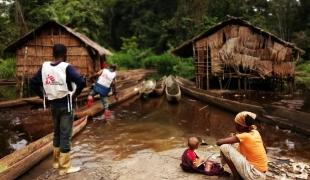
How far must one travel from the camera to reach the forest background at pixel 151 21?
2795 centimetres

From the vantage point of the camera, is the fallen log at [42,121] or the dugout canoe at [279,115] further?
the fallen log at [42,121]

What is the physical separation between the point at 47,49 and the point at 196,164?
1529 centimetres

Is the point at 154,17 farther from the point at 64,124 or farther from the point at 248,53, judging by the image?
the point at 64,124

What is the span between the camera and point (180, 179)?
6.69m

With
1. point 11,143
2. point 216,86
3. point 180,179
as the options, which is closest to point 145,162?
point 180,179

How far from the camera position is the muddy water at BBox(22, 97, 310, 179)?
7594 mm

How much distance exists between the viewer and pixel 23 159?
7.41 meters

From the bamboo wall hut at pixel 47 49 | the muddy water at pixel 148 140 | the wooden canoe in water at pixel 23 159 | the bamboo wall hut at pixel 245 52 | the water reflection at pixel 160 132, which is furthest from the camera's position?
the bamboo wall hut at pixel 245 52

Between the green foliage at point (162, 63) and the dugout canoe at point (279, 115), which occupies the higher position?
the green foliage at point (162, 63)

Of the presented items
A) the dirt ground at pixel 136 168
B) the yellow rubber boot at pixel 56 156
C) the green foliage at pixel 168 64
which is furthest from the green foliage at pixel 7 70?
the yellow rubber boot at pixel 56 156

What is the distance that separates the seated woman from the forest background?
66.6ft

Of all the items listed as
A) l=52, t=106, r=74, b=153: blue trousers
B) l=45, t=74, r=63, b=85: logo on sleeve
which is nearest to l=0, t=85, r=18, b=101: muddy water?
l=52, t=106, r=74, b=153: blue trousers

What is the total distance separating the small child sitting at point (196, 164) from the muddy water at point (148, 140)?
→ 0.24 metres

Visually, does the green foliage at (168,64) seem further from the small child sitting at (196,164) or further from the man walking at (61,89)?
the man walking at (61,89)
